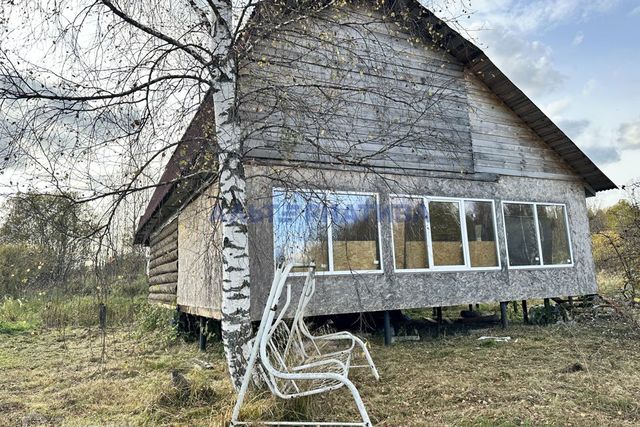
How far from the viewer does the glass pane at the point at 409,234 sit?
7.15 meters

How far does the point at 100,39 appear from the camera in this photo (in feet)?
11.6

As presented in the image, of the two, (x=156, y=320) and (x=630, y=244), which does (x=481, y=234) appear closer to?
(x=630, y=244)

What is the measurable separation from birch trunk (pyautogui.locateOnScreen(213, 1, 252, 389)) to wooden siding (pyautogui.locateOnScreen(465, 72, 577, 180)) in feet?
18.4

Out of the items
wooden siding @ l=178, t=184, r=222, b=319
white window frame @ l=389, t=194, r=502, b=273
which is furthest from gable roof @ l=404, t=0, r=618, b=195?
wooden siding @ l=178, t=184, r=222, b=319

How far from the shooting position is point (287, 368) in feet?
11.5

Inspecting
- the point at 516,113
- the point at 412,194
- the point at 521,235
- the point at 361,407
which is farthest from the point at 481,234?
the point at 361,407

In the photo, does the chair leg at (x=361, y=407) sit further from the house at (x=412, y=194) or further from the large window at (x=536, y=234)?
the large window at (x=536, y=234)

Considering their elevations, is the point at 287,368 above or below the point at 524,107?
below

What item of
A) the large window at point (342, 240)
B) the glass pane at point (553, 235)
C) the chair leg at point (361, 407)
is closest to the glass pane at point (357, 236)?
the large window at point (342, 240)

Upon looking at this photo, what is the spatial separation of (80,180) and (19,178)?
421 millimetres

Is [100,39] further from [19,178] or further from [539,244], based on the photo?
[539,244]

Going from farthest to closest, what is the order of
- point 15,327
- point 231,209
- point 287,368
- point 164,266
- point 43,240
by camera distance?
point 15,327, point 164,266, point 231,209, point 287,368, point 43,240

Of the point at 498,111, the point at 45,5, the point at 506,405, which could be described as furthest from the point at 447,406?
the point at 498,111

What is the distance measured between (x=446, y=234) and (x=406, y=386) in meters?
3.70
